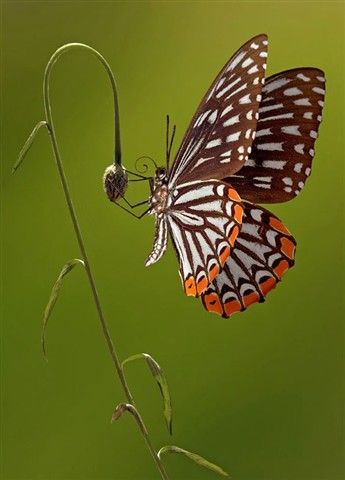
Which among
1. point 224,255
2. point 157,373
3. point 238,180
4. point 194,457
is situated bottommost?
point 194,457

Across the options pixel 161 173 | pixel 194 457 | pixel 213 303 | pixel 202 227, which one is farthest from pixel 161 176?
pixel 194 457

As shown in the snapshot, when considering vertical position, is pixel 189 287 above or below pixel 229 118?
below

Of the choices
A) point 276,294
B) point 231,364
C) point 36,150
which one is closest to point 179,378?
point 231,364

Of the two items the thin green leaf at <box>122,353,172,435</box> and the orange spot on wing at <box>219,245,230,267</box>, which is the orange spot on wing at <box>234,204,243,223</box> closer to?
the orange spot on wing at <box>219,245,230,267</box>

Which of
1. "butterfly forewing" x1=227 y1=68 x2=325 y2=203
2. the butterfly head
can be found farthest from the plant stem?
"butterfly forewing" x1=227 y1=68 x2=325 y2=203

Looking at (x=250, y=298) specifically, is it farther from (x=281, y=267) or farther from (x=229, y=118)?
(x=229, y=118)

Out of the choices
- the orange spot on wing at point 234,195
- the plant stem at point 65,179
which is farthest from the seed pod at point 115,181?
the orange spot on wing at point 234,195

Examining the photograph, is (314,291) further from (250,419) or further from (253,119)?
(253,119)
